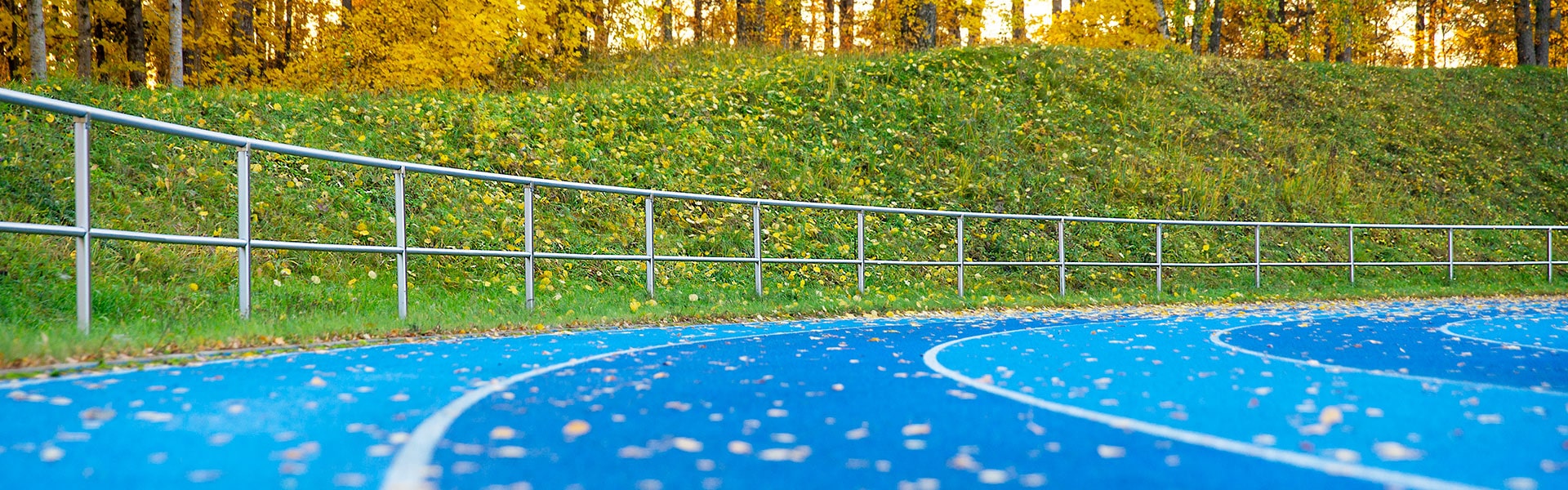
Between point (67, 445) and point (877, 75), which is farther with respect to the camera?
point (877, 75)

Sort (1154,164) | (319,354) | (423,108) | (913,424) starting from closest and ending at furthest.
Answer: (913,424), (319,354), (423,108), (1154,164)

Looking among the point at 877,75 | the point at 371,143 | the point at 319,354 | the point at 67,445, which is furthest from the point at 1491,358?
the point at 877,75

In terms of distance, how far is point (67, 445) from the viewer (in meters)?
3.81

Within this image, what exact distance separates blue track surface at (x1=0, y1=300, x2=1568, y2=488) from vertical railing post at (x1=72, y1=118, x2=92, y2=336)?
107 cm

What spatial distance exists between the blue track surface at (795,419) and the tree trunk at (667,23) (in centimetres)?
2110

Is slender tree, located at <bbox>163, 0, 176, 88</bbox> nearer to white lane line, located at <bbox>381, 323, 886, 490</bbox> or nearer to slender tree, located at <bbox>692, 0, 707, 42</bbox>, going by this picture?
white lane line, located at <bbox>381, 323, 886, 490</bbox>

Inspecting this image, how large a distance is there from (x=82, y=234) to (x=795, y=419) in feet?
14.6

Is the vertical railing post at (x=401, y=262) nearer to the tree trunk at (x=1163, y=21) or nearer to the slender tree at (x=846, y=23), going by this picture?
the slender tree at (x=846, y=23)

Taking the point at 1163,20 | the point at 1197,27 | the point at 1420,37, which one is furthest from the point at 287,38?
the point at 1420,37

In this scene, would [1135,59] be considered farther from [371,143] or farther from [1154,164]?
[371,143]

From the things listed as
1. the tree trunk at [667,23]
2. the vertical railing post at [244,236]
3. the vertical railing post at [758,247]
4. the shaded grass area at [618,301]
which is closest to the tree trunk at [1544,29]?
the shaded grass area at [618,301]

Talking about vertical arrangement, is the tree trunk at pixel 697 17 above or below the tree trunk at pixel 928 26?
above

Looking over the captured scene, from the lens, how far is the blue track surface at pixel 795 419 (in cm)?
358

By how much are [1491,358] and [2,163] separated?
12180 millimetres
